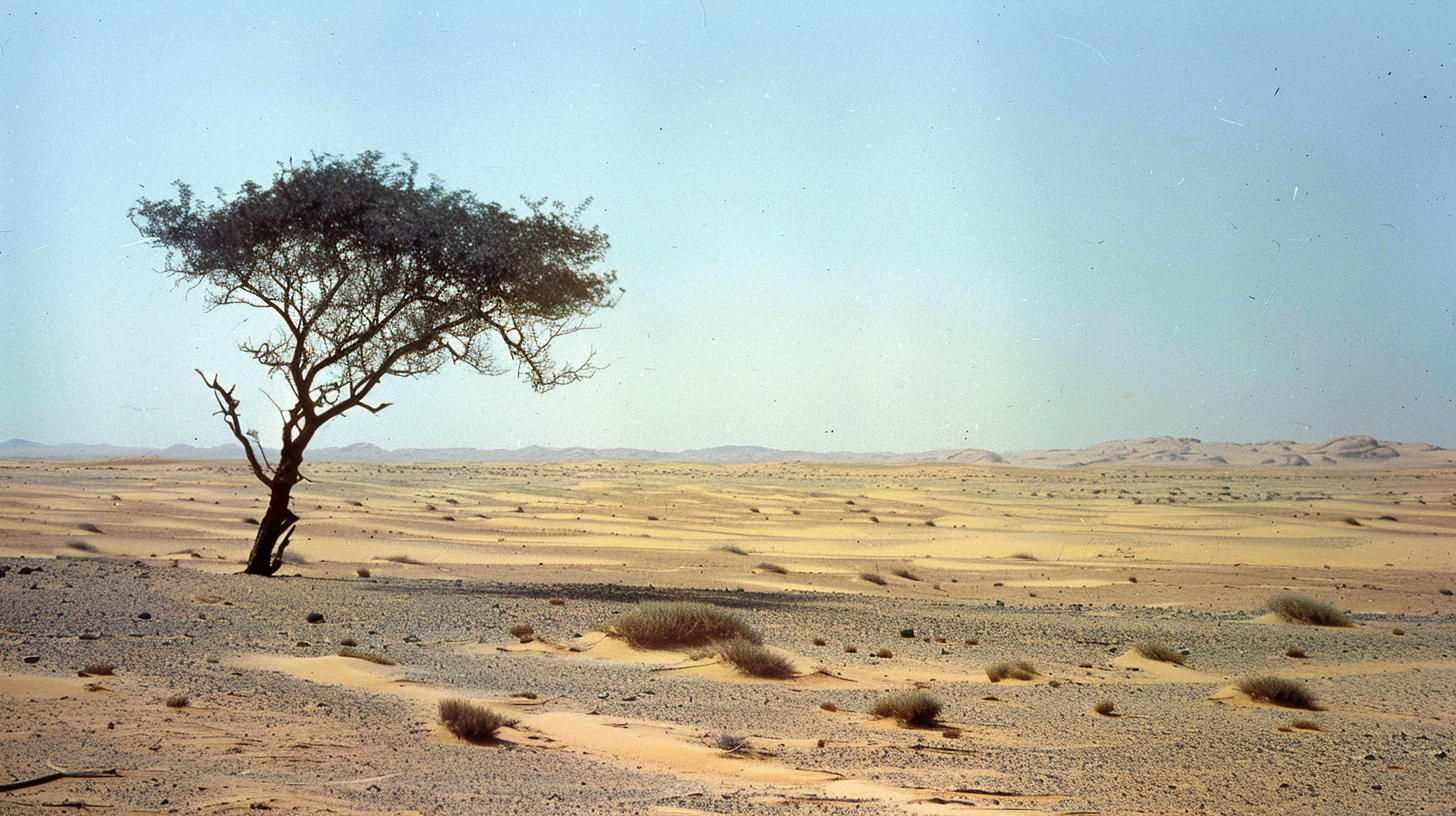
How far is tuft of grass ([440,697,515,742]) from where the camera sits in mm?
8422

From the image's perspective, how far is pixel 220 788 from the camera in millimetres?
6336

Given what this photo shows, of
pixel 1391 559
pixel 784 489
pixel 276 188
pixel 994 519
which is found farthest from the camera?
pixel 784 489

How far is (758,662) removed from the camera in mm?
12836

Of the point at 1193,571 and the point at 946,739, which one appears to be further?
the point at 1193,571

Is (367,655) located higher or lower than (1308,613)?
higher

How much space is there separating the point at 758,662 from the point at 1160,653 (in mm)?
6320

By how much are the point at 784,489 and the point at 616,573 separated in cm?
5141

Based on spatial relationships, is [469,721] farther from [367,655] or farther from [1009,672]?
[1009,672]

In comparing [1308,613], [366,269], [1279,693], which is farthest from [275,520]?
[1308,613]

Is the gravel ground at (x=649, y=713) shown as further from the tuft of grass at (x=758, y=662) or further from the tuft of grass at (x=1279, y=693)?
the tuft of grass at (x=758, y=662)

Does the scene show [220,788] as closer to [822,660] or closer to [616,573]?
[822,660]

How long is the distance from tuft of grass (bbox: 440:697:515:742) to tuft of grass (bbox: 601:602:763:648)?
6.18 meters

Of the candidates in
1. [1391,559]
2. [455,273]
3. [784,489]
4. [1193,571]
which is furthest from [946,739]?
[784,489]

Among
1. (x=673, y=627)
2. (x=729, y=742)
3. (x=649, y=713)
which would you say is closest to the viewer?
(x=729, y=742)
